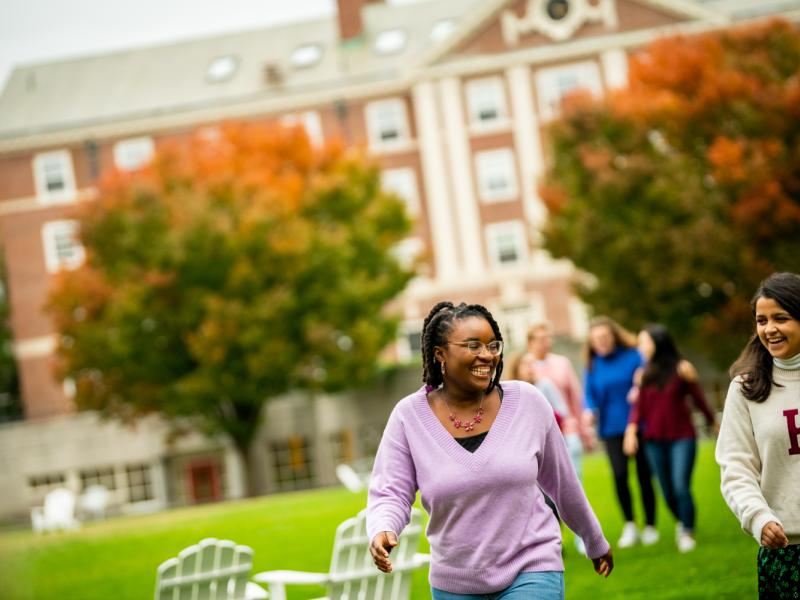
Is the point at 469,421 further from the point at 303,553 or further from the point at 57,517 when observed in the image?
the point at 57,517

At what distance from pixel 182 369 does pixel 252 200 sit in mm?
5615

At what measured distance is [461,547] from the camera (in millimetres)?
5418

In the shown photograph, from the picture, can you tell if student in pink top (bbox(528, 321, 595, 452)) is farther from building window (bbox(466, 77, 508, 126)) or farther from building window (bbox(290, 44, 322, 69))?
building window (bbox(290, 44, 322, 69))

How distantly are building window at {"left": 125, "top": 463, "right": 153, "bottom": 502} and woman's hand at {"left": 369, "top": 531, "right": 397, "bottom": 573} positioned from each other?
4930 centimetres

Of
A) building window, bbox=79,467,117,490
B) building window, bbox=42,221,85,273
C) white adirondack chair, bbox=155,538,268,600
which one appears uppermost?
building window, bbox=42,221,85,273

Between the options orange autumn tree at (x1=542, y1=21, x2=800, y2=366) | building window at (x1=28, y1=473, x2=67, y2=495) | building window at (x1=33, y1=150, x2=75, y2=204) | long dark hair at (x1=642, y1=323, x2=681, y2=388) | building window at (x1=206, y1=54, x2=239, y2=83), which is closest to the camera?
long dark hair at (x1=642, y1=323, x2=681, y2=388)

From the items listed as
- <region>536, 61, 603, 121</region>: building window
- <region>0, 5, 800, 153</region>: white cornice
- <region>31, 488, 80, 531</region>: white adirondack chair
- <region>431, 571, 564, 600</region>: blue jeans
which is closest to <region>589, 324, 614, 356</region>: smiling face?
<region>431, 571, 564, 600</region>: blue jeans

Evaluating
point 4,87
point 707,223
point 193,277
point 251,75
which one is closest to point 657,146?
point 707,223

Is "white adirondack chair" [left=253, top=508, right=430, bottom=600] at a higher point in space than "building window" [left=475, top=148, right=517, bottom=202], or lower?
lower

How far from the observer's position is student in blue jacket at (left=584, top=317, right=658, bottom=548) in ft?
42.4

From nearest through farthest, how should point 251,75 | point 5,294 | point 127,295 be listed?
point 127,295 < point 251,75 < point 5,294

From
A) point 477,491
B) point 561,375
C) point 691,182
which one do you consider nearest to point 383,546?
point 477,491

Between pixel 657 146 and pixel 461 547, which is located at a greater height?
pixel 657 146

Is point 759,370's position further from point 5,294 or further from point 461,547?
point 5,294
